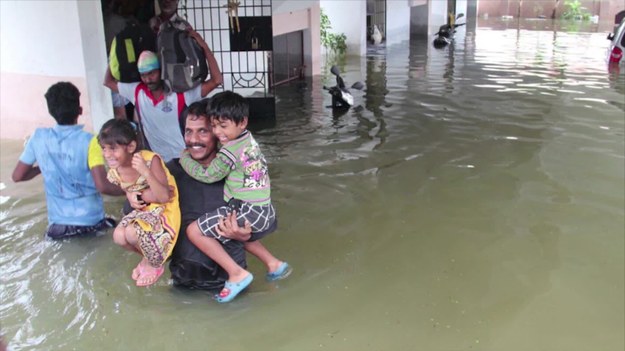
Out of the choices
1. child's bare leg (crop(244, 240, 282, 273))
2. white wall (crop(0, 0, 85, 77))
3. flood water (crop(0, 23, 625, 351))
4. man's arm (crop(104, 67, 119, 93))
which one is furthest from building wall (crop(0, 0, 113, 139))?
child's bare leg (crop(244, 240, 282, 273))

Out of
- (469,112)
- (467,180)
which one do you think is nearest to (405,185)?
(467,180)

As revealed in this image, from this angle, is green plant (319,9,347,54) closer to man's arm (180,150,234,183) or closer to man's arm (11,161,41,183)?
man's arm (11,161,41,183)

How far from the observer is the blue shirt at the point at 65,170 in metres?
4.10

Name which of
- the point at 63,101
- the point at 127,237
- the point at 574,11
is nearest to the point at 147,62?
the point at 63,101

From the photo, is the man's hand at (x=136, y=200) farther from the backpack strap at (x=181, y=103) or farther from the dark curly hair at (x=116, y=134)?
the backpack strap at (x=181, y=103)

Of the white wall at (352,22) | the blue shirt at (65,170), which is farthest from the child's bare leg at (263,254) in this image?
the white wall at (352,22)

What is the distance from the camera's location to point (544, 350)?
319cm

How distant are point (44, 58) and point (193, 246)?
4.22 meters

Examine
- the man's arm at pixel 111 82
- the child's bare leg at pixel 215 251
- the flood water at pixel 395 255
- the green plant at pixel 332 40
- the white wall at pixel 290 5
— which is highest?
the white wall at pixel 290 5

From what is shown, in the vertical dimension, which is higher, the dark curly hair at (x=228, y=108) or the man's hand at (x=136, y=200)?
the dark curly hair at (x=228, y=108)

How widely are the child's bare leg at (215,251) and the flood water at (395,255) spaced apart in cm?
20

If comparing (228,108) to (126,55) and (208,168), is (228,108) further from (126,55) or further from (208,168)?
(126,55)

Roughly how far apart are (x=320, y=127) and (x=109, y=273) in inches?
178

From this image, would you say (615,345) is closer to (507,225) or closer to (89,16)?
(507,225)
